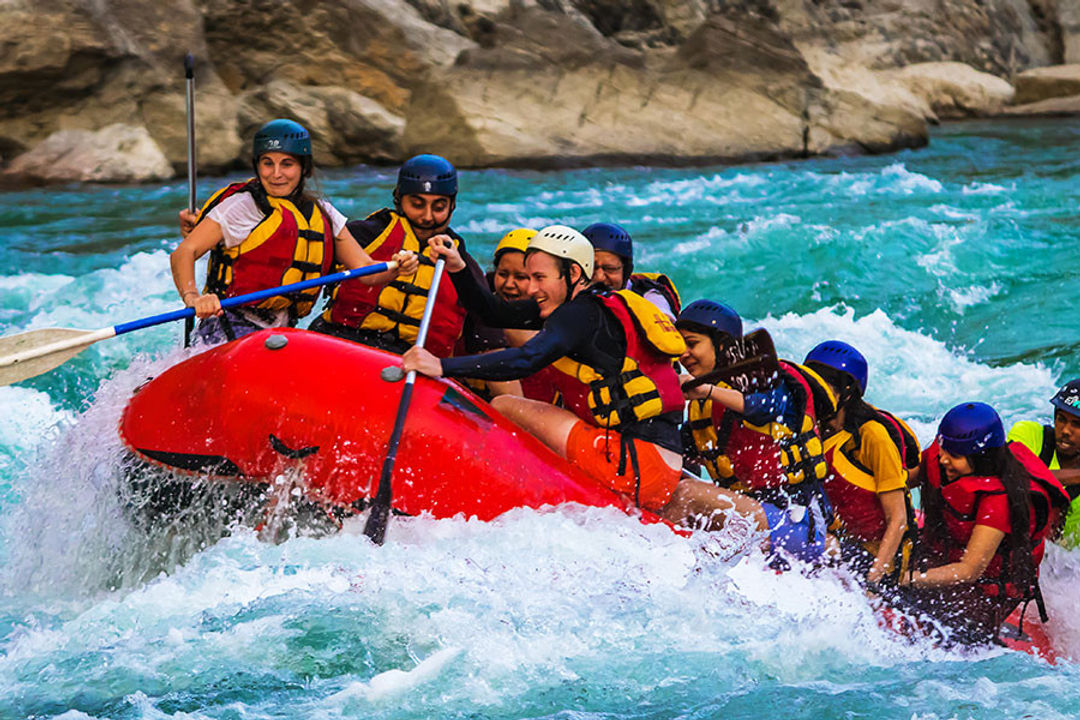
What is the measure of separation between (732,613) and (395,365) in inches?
54.0

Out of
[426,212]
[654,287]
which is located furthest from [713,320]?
[426,212]

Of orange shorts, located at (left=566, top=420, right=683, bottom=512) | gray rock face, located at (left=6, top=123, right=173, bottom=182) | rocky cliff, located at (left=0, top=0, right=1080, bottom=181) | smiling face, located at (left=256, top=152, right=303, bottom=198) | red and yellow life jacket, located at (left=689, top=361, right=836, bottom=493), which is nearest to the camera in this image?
orange shorts, located at (left=566, top=420, right=683, bottom=512)

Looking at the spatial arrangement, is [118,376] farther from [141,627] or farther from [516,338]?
[516,338]

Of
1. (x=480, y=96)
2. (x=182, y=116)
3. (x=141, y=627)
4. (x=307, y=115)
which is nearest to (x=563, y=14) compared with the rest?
(x=480, y=96)

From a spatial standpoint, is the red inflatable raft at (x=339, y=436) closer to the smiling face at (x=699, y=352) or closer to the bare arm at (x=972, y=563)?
the smiling face at (x=699, y=352)

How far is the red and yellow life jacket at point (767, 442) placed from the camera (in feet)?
13.5

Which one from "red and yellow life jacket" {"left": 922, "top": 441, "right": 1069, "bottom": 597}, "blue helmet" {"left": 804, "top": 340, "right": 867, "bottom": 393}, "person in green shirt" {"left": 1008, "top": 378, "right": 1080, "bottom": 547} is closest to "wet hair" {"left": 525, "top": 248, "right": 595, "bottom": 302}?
"blue helmet" {"left": 804, "top": 340, "right": 867, "bottom": 393}

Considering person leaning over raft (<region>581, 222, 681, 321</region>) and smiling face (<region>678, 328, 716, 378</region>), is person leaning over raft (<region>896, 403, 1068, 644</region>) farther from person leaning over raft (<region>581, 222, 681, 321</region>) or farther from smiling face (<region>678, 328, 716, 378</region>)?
person leaning over raft (<region>581, 222, 681, 321</region>)

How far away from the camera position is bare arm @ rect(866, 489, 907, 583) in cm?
423

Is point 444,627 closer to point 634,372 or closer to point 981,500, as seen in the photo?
point 634,372

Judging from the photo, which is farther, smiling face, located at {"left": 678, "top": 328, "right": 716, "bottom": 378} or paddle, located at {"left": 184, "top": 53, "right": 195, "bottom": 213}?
paddle, located at {"left": 184, "top": 53, "right": 195, "bottom": 213}

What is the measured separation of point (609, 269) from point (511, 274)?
384mm

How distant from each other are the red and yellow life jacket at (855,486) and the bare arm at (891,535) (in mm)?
48

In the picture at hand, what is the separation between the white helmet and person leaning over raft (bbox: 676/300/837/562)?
46 centimetres
